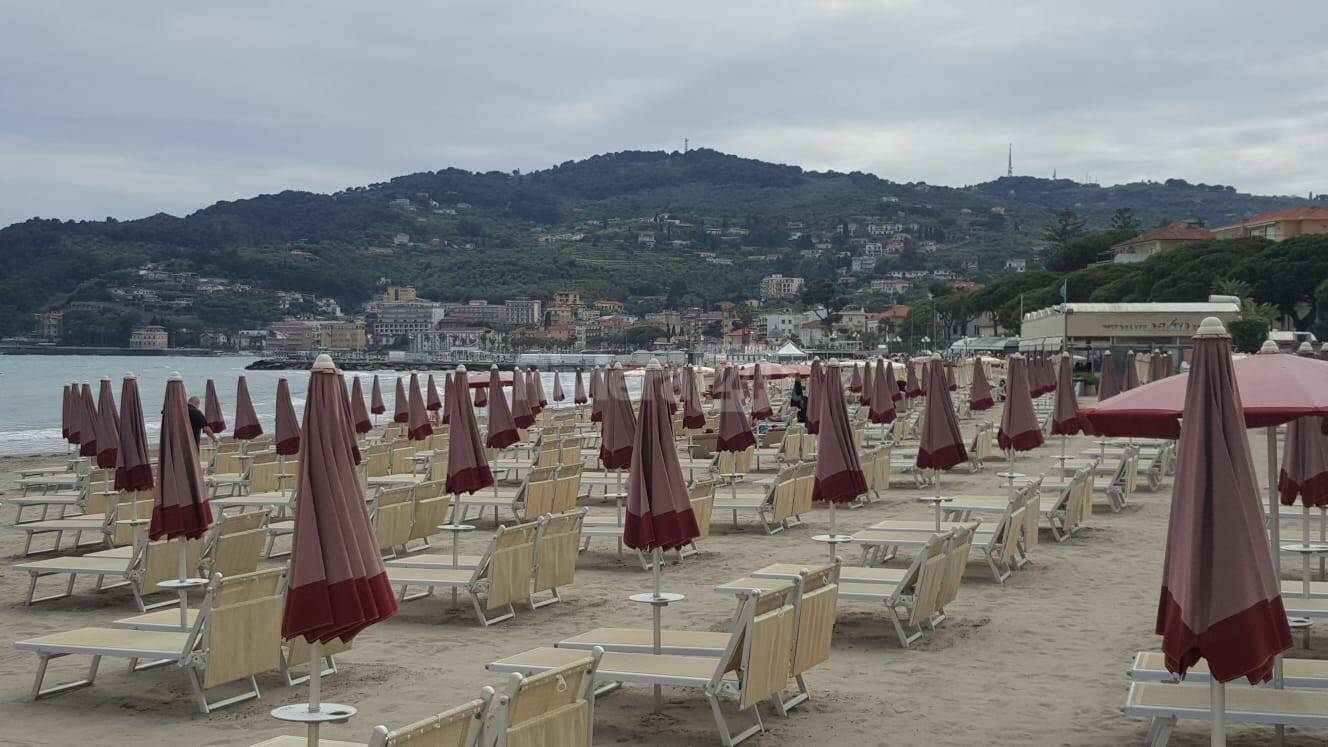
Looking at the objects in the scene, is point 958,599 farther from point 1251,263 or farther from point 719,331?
point 719,331

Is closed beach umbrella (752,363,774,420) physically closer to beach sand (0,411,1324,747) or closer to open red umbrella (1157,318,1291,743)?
beach sand (0,411,1324,747)

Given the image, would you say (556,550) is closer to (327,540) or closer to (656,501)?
(656,501)

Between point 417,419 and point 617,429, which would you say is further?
point 417,419

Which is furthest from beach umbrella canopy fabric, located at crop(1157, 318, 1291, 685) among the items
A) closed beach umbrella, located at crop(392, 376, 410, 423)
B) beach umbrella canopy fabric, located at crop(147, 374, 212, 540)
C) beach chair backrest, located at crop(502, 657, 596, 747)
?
closed beach umbrella, located at crop(392, 376, 410, 423)

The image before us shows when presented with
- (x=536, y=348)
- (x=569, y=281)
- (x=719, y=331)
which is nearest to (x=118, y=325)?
(x=536, y=348)

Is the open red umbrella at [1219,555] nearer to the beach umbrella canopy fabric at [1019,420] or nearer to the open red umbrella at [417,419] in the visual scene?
the beach umbrella canopy fabric at [1019,420]

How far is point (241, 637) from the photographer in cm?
703

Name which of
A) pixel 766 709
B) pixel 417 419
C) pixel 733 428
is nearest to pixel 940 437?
pixel 733 428

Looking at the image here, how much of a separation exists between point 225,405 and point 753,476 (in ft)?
182

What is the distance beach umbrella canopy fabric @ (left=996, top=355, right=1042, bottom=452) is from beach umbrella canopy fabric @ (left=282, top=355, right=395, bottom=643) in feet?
30.8

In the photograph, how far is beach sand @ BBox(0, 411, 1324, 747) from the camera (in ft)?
21.3

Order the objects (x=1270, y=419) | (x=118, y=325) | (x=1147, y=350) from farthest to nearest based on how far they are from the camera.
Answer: (x=118, y=325) < (x=1147, y=350) < (x=1270, y=419)

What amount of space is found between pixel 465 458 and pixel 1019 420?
5975 millimetres

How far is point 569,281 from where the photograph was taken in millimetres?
173750
